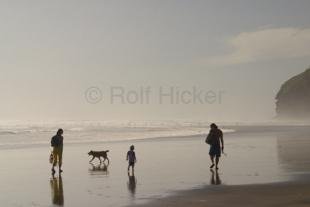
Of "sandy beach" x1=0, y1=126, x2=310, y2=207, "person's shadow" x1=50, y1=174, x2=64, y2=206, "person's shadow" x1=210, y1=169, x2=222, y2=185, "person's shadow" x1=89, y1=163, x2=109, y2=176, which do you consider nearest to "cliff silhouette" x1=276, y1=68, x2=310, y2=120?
"sandy beach" x1=0, y1=126, x2=310, y2=207

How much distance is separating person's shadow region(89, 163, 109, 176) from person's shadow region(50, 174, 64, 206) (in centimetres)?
173

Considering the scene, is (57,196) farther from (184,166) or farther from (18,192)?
(184,166)

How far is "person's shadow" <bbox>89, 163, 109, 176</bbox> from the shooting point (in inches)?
749

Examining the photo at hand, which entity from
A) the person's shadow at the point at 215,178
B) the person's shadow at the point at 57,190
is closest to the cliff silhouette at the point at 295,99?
the person's shadow at the point at 215,178

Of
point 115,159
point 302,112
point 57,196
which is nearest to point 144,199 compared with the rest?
point 57,196

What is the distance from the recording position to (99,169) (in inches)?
803

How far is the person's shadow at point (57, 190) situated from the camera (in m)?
12.5

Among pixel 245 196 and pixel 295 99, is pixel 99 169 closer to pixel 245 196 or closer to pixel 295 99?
pixel 245 196

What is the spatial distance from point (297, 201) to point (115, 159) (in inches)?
568

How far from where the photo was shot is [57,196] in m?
13.4

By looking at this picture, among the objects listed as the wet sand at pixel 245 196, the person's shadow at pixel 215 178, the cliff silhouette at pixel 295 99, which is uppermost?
the cliff silhouette at pixel 295 99

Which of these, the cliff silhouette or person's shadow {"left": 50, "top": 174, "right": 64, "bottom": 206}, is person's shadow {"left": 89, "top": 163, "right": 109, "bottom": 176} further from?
the cliff silhouette

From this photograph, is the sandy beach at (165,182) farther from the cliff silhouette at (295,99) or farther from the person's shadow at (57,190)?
the cliff silhouette at (295,99)

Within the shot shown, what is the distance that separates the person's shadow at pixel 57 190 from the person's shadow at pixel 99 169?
1730mm
